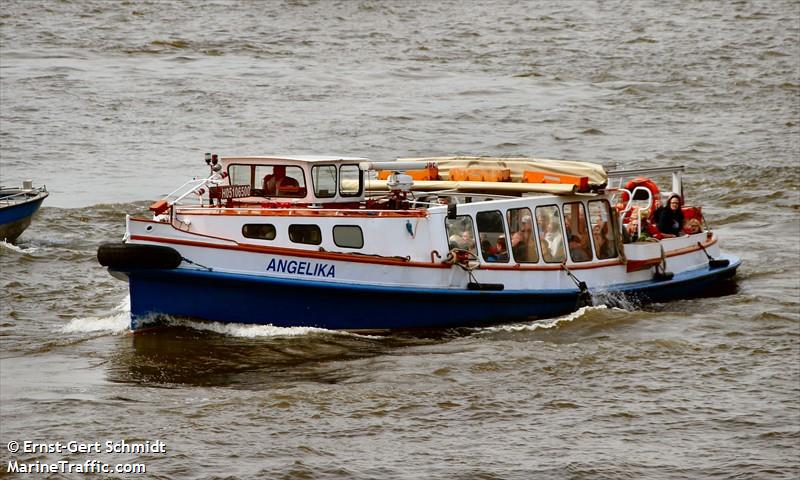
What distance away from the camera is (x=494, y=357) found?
56.4 feet

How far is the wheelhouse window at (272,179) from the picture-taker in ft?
61.8

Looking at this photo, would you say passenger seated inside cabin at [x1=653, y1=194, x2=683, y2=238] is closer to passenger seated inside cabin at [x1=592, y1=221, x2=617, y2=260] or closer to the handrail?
passenger seated inside cabin at [x1=592, y1=221, x2=617, y2=260]

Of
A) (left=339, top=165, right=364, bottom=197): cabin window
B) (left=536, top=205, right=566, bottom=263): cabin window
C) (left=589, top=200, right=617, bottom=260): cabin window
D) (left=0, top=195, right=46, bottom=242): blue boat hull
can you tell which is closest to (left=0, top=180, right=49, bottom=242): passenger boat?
(left=0, top=195, right=46, bottom=242): blue boat hull

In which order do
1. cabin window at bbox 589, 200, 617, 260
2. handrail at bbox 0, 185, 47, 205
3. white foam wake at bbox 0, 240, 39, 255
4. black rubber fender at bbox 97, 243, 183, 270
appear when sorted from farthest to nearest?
handrail at bbox 0, 185, 47, 205 → white foam wake at bbox 0, 240, 39, 255 → cabin window at bbox 589, 200, 617, 260 → black rubber fender at bbox 97, 243, 183, 270

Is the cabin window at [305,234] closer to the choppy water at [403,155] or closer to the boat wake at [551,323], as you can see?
the choppy water at [403,155]

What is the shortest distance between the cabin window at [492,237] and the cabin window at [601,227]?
1.84m

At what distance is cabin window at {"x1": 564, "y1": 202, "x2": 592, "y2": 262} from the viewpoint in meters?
20.0

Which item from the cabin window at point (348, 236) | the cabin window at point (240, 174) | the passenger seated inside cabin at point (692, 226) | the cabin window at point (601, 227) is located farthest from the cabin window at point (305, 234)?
the passenger seated inside cabin at point (692, 226)

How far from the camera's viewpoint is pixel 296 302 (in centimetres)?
1784

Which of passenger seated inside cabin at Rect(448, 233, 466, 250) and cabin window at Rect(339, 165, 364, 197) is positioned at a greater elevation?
cabin window at Rect(339, 165, 364, 197)

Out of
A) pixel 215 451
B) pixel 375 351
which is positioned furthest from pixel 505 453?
pixel 375 351

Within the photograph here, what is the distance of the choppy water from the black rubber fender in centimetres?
114

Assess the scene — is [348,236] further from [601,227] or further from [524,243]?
[601,227]

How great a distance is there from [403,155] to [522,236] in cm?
1400
